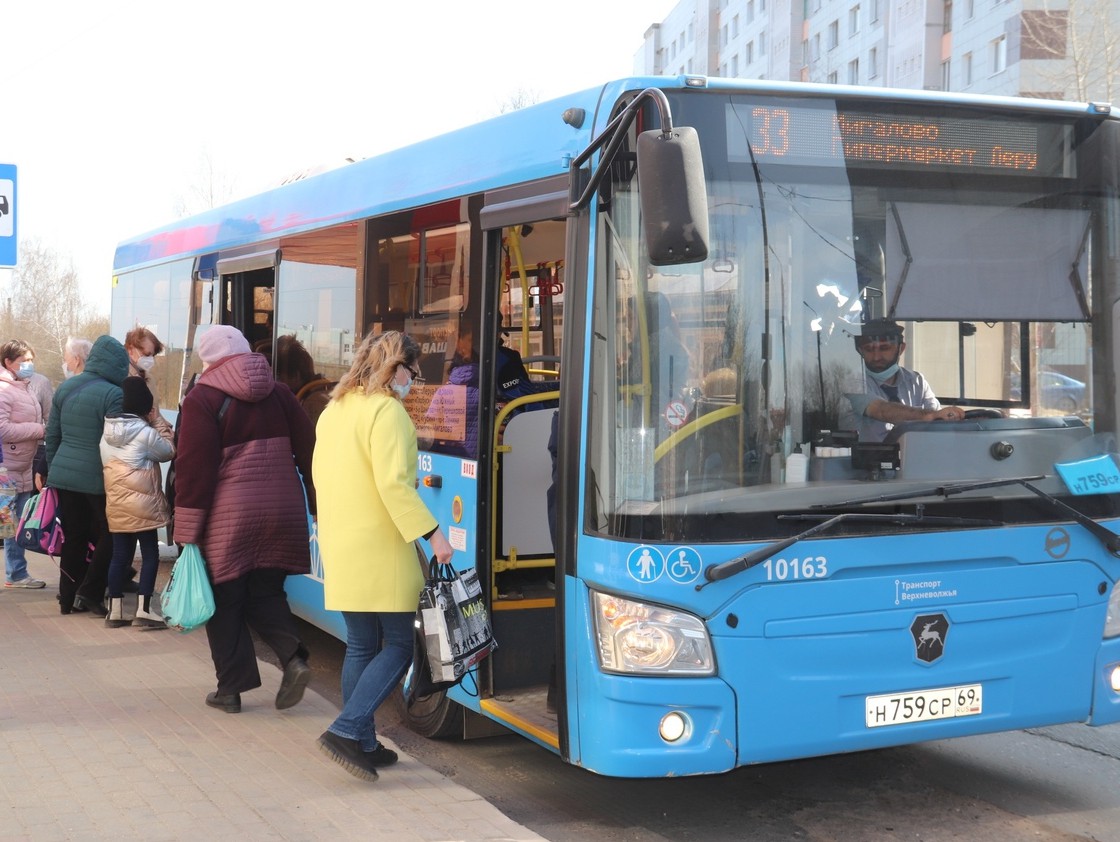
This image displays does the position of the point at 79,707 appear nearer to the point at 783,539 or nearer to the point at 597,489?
the point at 597,489

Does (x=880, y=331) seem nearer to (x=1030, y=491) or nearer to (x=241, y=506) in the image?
(x=1030, y=491)

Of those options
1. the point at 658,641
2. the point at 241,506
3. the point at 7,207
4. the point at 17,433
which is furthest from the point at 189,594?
the point at 7,207

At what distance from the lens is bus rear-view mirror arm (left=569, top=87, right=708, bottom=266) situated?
163 inches

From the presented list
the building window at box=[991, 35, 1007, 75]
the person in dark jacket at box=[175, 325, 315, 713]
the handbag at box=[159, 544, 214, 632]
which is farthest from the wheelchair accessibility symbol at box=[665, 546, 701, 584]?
the building window at box=[991, 35, 1007, 75]

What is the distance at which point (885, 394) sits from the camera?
15.8 feet

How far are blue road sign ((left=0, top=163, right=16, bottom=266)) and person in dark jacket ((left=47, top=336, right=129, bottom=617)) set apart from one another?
1.96 meters

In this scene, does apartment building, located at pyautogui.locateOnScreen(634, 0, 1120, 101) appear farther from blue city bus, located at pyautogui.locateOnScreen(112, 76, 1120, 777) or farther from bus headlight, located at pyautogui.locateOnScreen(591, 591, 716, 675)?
bus headlight, located at pyautogui.locateOnScreen(591, 591, 716, 675)

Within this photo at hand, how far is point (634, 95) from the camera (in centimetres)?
474

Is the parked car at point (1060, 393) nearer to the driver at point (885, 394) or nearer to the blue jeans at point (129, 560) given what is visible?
the driver at point (885, 394)

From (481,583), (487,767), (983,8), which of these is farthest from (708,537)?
(983,8)

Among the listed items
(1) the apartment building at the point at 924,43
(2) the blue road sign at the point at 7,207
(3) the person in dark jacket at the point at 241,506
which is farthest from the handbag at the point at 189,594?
(1) the apartment building at the point at 924,43

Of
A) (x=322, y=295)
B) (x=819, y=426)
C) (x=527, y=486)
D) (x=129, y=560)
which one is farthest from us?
(x=129, y=560)

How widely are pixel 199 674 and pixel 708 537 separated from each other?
12.7 ft

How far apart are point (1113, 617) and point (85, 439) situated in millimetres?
6334
